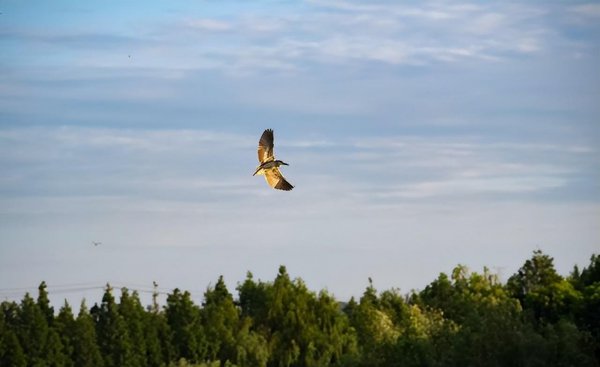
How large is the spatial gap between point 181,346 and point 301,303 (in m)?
9.92

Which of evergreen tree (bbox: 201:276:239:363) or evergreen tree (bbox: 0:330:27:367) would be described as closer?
evergreen tree (bbox: 0:330:27:367)

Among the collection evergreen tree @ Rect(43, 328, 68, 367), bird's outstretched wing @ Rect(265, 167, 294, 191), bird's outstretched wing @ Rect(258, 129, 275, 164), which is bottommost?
bird's outstretched wing @ Rect(265, 167, 294, 191)

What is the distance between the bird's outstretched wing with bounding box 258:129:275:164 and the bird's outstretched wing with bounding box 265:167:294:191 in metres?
0.69

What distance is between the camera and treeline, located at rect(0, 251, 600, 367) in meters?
71.4

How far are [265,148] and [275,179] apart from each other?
1348mm

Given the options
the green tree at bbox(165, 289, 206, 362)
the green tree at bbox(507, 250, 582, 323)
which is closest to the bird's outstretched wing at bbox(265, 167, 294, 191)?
the green tree at bbox(507, 250, 582, 323)

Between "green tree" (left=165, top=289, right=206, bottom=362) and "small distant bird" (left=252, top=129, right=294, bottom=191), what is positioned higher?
"green tree" (left=165, top=289, right=206, bottom=362)

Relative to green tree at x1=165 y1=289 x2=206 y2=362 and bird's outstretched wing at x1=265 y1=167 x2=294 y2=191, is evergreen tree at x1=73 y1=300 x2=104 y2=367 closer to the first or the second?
green tree at x1=165 y1=289 x2=206 y2=362

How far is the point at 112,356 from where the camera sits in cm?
8469

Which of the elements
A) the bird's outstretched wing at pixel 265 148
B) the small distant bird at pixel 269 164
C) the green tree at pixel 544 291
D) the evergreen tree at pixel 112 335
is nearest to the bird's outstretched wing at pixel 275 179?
the small distant bird at pixel 269 164

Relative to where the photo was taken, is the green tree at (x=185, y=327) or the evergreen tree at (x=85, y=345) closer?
the evergreen tree at (x=85, y=345)

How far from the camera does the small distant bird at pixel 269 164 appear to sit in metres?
42.8

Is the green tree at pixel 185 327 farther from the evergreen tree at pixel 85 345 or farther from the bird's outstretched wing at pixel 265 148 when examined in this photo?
the bird's outstretched wing at pixel 265 148

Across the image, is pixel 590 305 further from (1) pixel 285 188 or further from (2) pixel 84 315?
(1) pixel 285 188
